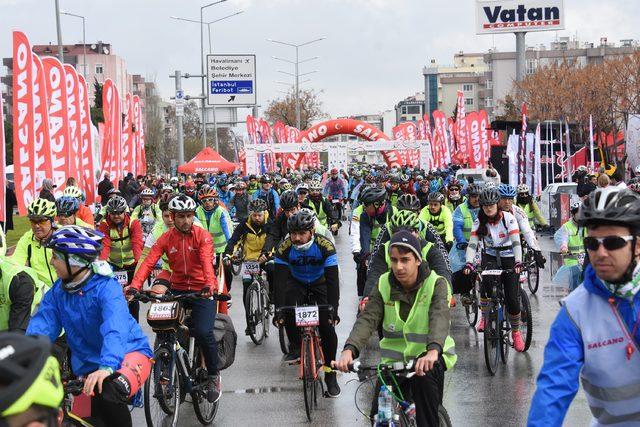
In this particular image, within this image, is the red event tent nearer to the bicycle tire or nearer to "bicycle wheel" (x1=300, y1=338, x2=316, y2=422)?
the bicycle tire

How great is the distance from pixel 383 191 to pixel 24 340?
35.2ft

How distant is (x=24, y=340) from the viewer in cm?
284

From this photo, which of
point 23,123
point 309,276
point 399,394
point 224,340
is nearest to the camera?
point 399,394

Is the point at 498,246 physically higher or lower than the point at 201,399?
higher

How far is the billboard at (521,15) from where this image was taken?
8144 centimetres

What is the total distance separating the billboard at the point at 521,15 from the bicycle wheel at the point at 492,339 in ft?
239

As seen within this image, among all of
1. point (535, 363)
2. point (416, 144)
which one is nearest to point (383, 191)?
point (535, 363)

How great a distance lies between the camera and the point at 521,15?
8181cm

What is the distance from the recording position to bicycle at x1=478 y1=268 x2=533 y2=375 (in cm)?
1088

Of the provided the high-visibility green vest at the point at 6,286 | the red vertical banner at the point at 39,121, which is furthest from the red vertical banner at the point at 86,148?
the high-visibility green vest at the point at 6,286

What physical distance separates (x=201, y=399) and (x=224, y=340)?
1.67ft

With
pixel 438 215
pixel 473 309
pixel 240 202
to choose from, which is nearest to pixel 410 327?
pixel 473 309

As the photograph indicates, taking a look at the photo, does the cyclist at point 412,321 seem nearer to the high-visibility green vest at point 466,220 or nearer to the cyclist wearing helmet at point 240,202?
the high-visibility green vest at point 466,220

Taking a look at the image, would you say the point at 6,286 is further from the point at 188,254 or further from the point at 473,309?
the point at 473,309
